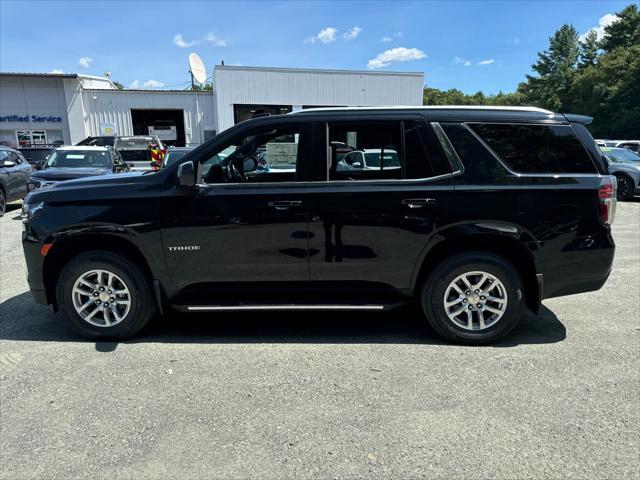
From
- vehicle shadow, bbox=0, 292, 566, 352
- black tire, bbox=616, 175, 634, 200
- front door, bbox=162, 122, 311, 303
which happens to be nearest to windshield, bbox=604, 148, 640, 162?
black tire, bbox=616, 175, 634, 200

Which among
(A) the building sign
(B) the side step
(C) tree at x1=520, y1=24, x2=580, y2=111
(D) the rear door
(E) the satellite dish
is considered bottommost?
(B) the side step

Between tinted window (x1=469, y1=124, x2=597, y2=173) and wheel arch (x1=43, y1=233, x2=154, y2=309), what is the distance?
3071 mm

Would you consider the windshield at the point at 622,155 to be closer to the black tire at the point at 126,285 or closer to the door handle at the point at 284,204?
the door handle at the point at 284,204

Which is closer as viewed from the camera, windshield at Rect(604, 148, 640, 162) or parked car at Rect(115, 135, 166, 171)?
windshield at Rect(604, 148, 640, 162)

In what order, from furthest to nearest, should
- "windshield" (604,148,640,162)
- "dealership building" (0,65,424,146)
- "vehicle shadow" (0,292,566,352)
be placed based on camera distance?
"dealership building" (0,65,424,146), "windshield" (604,148,640,162), "vehicle shadow" (0,292,566,352)

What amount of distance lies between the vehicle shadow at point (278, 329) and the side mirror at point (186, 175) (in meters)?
1.41

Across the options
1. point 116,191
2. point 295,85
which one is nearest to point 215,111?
point 295,85

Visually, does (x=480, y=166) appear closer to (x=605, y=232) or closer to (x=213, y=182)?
(x=605, y=232)

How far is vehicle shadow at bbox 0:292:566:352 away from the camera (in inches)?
161

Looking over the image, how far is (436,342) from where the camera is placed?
4043mm

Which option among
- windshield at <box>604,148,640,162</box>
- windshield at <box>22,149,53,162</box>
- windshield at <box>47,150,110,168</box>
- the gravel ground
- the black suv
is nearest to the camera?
the gravel ground

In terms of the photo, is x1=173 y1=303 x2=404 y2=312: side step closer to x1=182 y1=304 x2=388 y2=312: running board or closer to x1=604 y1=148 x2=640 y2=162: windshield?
x1=182 y1=304 x2=388 y2=312: running board

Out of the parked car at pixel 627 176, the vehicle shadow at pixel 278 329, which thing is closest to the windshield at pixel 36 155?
the vehicle shadow at pixel 278 329

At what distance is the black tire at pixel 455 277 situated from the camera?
3842 mm
